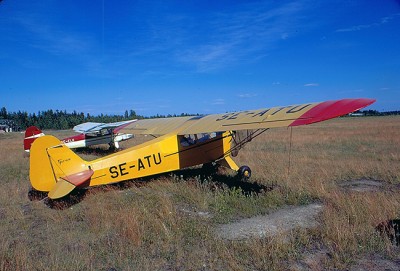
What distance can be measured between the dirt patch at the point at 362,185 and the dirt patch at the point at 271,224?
2.23m

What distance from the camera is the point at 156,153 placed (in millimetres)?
7996

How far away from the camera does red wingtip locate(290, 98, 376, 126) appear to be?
5391 millimetres

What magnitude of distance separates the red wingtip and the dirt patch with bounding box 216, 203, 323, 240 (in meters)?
1.77

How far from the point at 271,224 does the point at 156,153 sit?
13.0 ft

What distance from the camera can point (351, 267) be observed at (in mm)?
3543

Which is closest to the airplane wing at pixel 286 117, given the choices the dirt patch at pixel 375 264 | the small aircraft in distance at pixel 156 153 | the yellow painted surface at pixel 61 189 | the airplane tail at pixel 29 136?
the small aircraft in distance at pixel 156 153

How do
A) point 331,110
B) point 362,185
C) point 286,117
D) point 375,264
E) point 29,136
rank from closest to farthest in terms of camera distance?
point 375,264 → point 331,110 → point 286,117 → point 362,185 → point 29,136

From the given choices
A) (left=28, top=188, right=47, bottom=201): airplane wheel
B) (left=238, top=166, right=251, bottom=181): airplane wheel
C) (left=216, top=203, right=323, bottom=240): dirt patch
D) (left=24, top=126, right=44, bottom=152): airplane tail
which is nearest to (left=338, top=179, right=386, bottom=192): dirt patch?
(left=216, top=203, right=323, bottom=240): dirt patch

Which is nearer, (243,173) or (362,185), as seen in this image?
(362,185)

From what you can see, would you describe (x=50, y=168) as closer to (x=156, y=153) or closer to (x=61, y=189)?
(x=61, y=189)

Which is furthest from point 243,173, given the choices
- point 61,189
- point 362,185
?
point 61,189

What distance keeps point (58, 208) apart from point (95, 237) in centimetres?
211

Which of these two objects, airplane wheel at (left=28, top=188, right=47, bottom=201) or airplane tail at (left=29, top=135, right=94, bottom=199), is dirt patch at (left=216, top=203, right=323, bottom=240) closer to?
airplane tail at (left=29, top=135, right=94, bottom=199)

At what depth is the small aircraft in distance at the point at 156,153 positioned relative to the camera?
19.7ft
